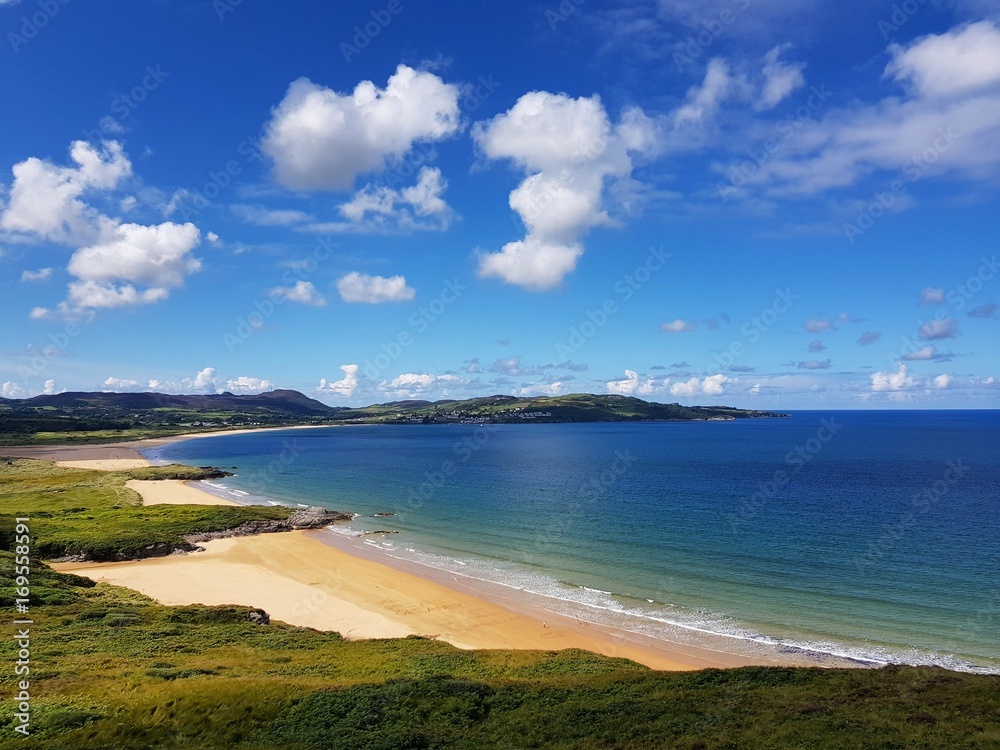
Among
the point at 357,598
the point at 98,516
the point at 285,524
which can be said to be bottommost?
the point at 285,524

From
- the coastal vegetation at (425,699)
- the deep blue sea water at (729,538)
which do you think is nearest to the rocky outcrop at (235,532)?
the deep blue sea water at (729,538)

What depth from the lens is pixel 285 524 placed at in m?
68.6

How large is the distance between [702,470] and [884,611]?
3102 inches

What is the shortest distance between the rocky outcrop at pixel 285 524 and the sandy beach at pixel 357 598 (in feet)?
7.64

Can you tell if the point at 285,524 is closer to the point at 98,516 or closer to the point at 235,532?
the point at 235,532

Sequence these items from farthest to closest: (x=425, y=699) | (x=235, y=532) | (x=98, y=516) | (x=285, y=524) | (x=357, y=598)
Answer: (x=285, y=524) < (x=98, y=516) < (x=235, y=532) < (x=357, y=598) < (x=425, y=699)

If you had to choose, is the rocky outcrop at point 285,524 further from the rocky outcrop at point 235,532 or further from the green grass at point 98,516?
the green grass at point 98,516

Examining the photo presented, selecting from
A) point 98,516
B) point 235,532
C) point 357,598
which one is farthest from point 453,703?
point 98,516

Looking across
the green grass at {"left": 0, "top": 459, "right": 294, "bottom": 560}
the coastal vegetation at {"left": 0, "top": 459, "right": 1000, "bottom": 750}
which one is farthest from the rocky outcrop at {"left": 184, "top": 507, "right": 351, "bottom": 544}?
the coastal vegetation at {"left": 0, "top": 459, "right": 1000, "bottom": 750}

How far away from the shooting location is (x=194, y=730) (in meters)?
16.0

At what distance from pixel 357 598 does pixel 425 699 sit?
25556mm

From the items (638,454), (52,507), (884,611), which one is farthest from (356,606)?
(638,454)

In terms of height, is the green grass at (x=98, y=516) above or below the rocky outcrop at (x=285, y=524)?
above

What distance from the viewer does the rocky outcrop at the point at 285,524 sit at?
62.4m
